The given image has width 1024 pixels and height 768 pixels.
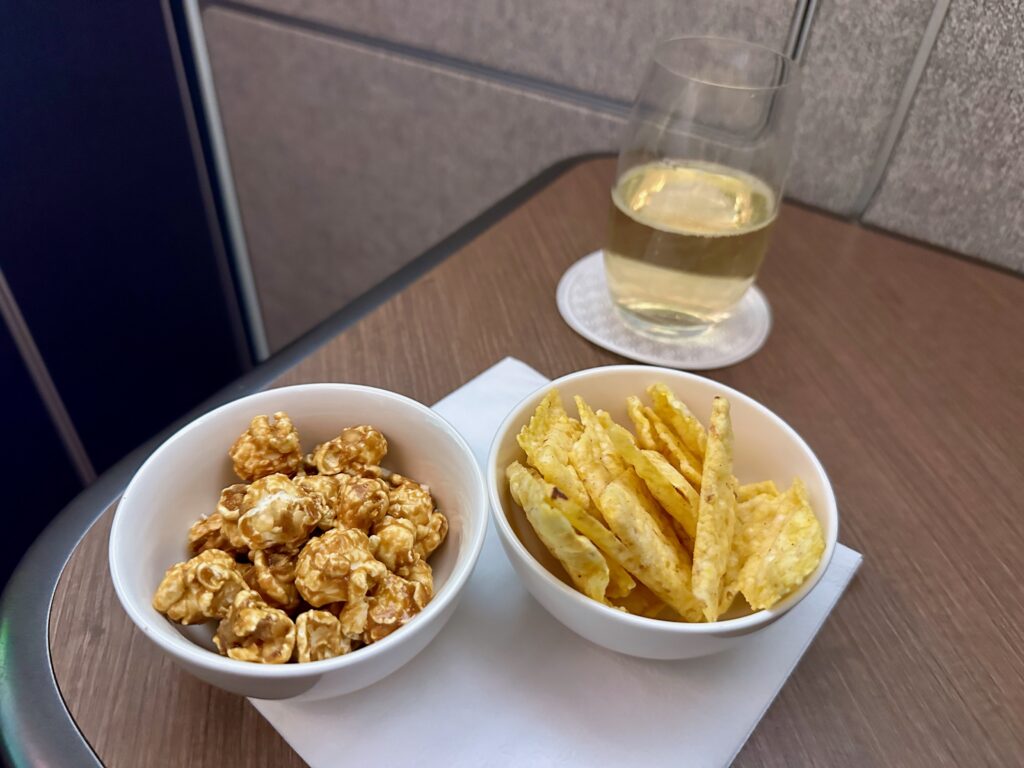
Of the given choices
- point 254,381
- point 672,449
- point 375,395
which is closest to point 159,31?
point 254,381

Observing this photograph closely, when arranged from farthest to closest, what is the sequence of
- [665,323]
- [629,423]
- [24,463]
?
[24,463] < [665,323] < [629,423]

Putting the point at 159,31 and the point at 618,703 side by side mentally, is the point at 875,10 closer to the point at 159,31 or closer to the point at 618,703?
the point at 618,703

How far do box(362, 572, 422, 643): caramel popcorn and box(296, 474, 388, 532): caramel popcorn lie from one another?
0.04 meters

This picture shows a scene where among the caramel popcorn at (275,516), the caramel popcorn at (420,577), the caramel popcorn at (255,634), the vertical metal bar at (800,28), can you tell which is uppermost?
the vertical metal bar at (800,28)

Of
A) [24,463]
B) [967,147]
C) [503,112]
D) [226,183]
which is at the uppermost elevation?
[967,147]

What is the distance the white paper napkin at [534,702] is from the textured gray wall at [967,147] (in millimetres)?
510

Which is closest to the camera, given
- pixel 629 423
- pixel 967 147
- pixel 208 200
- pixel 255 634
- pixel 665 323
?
pixel 255 634

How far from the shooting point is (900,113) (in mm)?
718

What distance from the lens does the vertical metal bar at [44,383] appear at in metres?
0.85

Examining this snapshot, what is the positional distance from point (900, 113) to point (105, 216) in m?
0.91

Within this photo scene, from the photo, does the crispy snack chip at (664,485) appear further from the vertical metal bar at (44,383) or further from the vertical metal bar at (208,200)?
the vertical metal bar at (208,200)

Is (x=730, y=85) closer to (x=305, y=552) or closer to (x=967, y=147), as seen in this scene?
(x=967, y=147)

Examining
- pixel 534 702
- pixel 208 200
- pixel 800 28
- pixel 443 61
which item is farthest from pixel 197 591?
pixel 208 200

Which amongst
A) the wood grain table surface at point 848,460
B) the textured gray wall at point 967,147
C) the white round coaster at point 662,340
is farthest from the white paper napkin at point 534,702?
the textured gray wall at point 967,147
